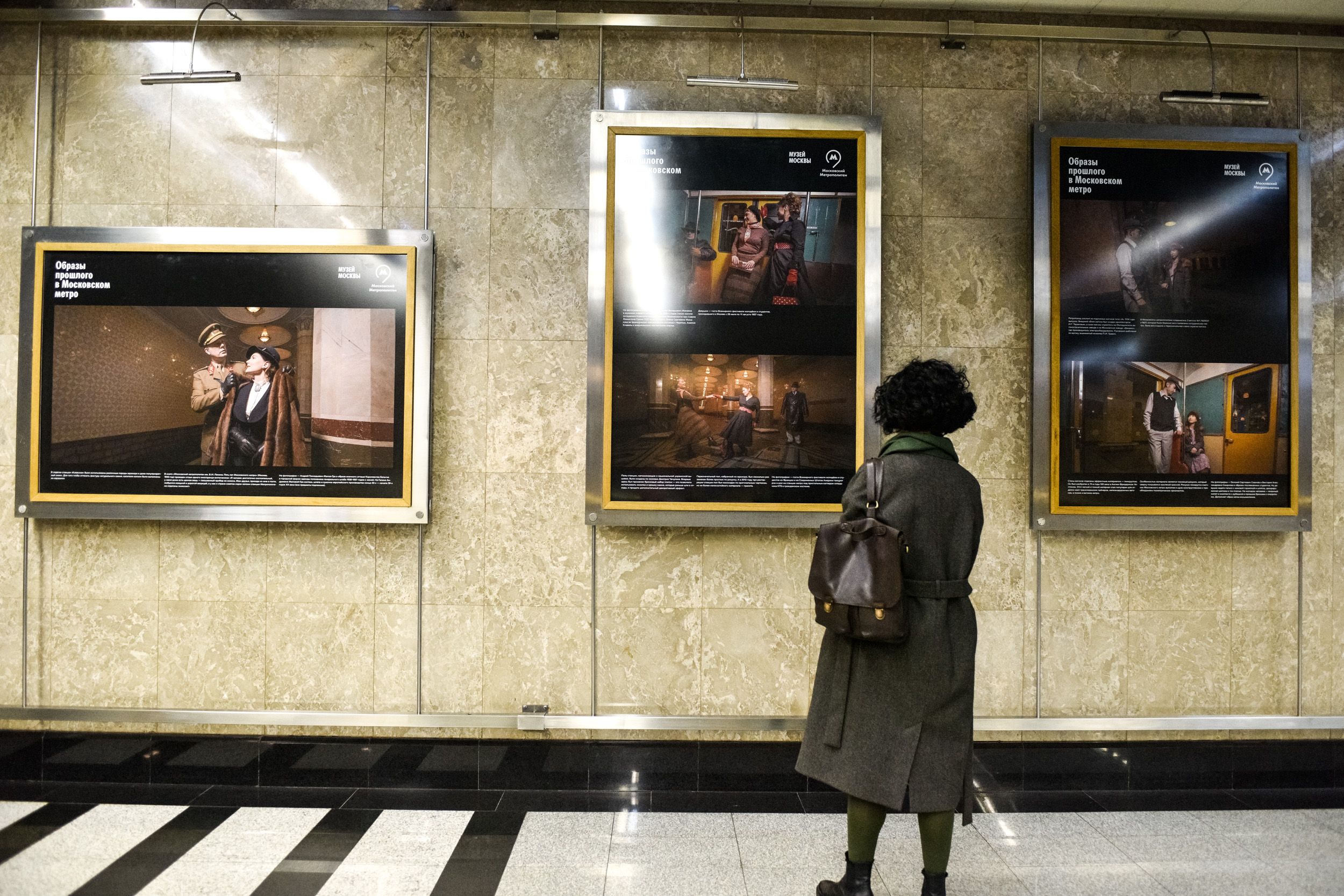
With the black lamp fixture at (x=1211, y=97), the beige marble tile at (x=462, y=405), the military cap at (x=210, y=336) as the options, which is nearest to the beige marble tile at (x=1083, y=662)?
the black lamp fixture at (x=1211, y=97)

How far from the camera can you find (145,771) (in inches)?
147

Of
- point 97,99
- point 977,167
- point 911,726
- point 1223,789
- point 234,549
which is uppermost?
point 97,99

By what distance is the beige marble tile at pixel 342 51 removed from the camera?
12.5ft

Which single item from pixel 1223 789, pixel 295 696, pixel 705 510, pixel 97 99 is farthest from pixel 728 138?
pixel 1223 789

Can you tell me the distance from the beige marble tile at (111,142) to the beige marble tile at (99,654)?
189 cm

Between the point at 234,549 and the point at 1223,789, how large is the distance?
15.3ft

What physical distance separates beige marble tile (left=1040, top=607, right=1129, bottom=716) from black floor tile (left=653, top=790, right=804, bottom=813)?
4.15 ft

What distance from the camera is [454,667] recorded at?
Answer: 3762mm

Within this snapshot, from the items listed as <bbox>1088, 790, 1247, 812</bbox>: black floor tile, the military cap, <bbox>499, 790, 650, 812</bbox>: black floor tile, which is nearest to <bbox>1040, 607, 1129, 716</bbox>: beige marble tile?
<bbox>1088, 790, 1247, 812</bbox>: black floor tile

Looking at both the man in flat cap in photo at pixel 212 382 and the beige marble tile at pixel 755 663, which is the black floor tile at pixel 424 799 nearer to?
the beige marble tile at pixel 755 663

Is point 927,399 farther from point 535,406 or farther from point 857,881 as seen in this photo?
point 535,406

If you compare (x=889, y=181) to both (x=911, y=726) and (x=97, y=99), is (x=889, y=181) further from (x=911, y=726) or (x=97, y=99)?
(x=97, y=99)

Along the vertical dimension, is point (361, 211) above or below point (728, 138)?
below

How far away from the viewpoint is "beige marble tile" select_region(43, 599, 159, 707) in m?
3.77
